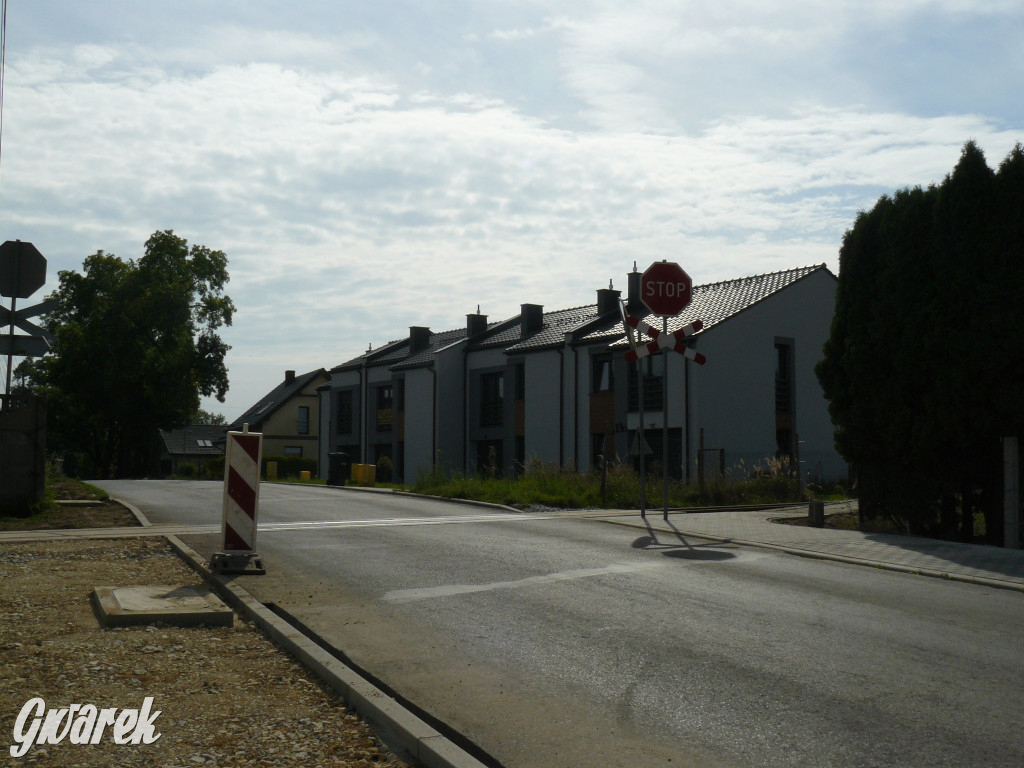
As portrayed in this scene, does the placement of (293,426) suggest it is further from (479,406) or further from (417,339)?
(479,406)

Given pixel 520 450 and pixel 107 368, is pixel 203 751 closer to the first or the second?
pixel 520 450

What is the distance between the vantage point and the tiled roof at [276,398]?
69625 mm

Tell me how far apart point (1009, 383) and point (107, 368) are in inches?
1853

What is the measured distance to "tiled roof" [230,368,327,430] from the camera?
2741 inches

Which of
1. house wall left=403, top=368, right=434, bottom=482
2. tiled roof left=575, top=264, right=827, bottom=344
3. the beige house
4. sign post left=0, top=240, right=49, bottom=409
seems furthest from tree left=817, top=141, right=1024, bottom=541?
the beige house

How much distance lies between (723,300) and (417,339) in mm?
19454

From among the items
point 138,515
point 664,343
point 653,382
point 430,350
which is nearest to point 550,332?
point 653,382

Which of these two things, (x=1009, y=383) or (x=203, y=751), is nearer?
(x=203, y=751)

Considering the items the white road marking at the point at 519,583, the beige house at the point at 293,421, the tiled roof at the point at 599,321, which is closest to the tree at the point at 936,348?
the white road marking at the point at 519,583

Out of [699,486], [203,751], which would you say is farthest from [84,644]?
[699,486]

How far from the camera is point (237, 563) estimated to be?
9.51m

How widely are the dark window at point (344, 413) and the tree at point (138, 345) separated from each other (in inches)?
311

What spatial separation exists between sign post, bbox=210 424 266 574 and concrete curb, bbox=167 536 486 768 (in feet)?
5.27

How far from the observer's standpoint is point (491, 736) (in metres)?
4.64
